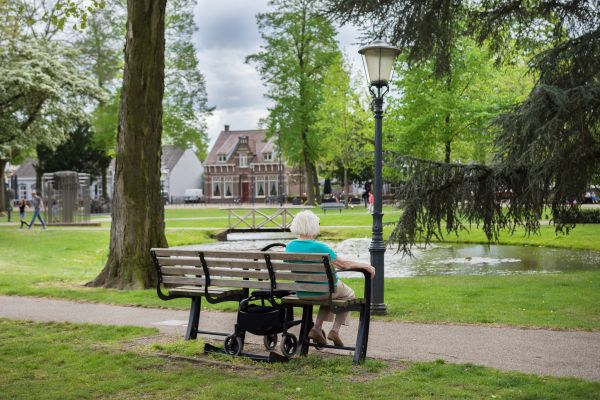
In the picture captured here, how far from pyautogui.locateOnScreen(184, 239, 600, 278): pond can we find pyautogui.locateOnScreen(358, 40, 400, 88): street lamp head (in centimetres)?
628

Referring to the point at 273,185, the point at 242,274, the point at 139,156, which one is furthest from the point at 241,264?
the point at 273,185

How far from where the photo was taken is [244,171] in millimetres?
86812

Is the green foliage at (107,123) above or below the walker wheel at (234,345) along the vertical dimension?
above

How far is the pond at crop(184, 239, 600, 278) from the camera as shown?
1802cm

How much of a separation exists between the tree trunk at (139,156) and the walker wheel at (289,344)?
6.73 m

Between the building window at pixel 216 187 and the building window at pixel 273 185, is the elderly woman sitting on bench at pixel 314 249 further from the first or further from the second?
the building window at pixel 216 187

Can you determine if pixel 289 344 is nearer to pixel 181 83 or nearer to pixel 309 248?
pixel 309 248

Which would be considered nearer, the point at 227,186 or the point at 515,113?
the point at 515,113

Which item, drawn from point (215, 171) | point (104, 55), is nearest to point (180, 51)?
point (104, 55)

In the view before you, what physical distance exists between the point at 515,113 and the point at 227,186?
78987 millimetres

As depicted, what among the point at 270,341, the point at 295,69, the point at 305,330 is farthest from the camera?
the point at 295,69

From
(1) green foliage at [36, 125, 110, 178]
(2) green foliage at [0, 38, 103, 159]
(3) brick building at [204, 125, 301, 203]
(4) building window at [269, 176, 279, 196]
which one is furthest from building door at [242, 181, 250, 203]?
(2) green foliage at [0, 38, 103, 159]

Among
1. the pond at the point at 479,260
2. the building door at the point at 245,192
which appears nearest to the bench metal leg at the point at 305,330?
the pond at the point at 479,260

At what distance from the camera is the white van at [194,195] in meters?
88.9
